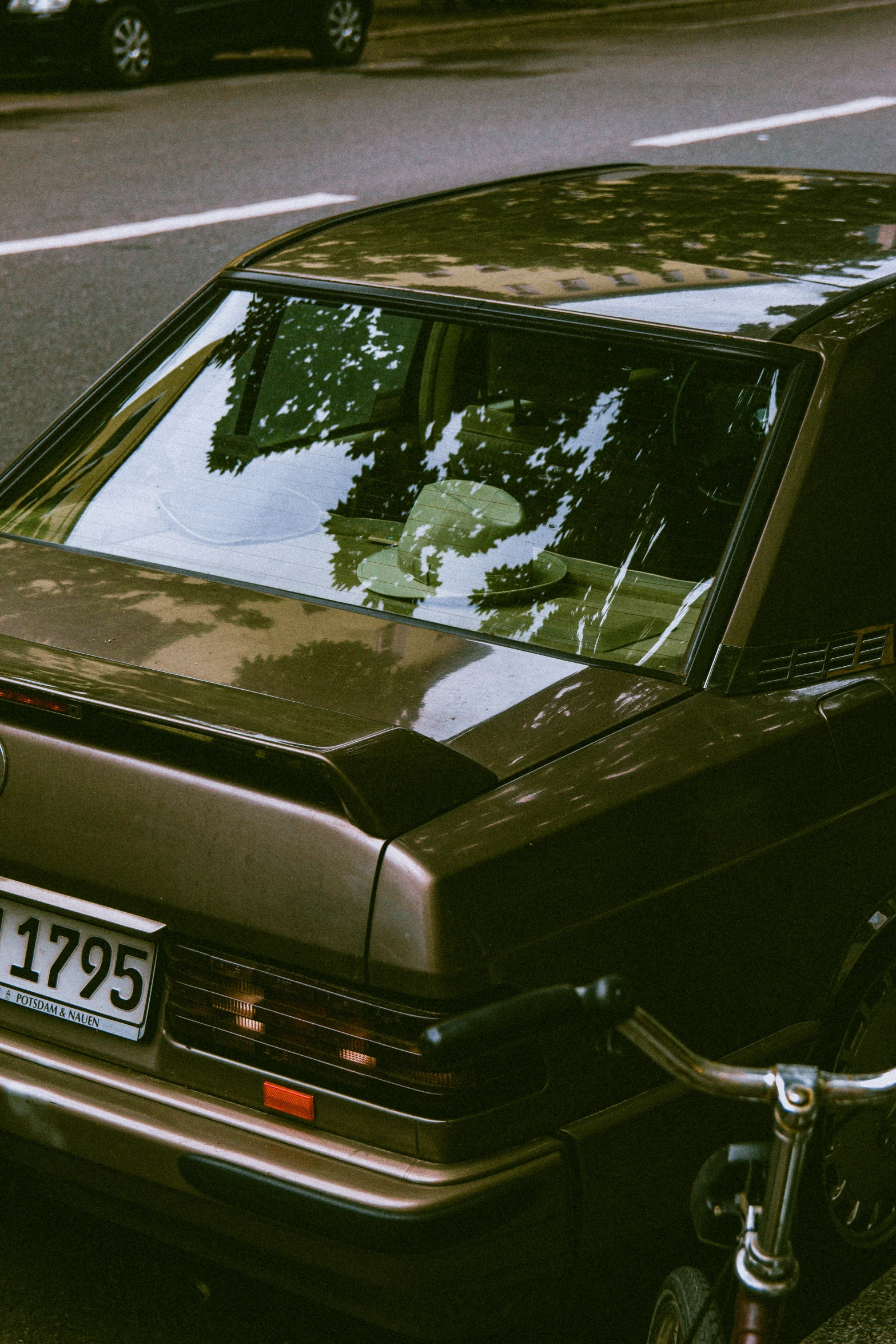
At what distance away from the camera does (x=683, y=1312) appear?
2.03 meters

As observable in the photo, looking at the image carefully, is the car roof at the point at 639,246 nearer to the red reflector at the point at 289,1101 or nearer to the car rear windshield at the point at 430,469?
the car rear windshield at the point at 430,469

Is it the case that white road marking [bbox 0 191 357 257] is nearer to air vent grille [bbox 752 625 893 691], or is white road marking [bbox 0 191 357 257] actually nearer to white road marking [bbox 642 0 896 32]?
air vent grille [bbox 752 625 893 691]

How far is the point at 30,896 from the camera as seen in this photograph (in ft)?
7.30

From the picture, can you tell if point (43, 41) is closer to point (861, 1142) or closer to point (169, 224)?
point (169, 224)

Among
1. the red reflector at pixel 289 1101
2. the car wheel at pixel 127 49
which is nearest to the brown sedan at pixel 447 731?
the red reflector at pixel 289 1101

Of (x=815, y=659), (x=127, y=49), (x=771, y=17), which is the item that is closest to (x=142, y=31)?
(x=127, y=49)

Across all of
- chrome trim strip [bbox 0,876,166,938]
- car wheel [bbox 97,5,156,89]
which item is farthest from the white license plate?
car wheel [bbox 97,5,156,89]

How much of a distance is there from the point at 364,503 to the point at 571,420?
38 cm

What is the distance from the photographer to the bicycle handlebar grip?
1.49m

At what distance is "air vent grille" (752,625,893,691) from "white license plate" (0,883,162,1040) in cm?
95

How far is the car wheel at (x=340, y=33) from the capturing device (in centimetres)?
1680

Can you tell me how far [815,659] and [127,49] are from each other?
46.4 ft

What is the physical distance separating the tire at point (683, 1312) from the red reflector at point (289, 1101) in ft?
1.65

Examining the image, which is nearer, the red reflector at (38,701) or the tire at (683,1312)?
the tire at (683,1312)
